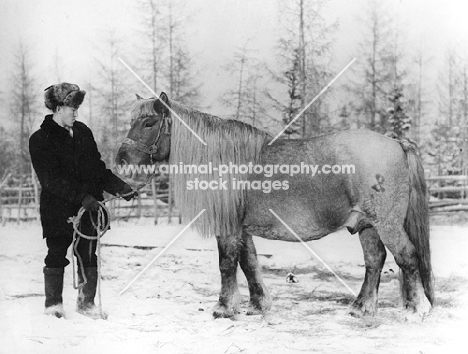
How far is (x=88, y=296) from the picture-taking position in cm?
367

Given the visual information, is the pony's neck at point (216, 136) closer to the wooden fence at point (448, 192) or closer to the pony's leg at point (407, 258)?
the pony's leg at point (407, 258)

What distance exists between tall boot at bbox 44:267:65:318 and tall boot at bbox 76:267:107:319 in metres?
0.16

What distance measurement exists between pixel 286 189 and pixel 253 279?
2.93 ft

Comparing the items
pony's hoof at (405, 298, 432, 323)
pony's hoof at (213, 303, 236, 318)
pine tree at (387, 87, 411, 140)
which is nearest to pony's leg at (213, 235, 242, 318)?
pony's hoof at (213, 303, 236, 318)

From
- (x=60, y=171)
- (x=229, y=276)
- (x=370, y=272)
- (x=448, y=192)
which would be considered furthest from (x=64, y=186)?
(x=448, y=192)

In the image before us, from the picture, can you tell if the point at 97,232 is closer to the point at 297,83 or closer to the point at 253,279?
the point at 253,279

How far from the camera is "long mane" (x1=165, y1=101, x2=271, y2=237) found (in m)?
3.74

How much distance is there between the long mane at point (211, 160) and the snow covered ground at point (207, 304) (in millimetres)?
628

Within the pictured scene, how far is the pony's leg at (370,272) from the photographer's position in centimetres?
371

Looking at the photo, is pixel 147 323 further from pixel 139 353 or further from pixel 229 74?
pixel 229 74

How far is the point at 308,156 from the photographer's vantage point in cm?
375

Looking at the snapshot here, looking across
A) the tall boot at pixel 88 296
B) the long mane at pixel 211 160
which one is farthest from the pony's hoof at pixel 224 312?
the tall boot at pixel 88 296

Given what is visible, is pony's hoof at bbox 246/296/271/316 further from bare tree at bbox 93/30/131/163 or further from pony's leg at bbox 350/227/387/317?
bare tree at bbox 93/30/131/163

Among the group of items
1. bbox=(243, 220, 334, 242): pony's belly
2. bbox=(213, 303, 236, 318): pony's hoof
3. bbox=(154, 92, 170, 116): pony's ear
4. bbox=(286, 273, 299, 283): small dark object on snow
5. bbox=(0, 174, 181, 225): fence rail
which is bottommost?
bbox=(213, 303, 236, 318): pony's hoof
